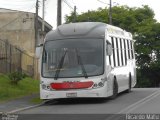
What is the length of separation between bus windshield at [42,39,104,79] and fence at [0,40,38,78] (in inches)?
578

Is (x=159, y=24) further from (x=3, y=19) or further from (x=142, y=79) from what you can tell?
(x=3, y=19)

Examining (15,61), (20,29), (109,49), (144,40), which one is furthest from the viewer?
(144,40)

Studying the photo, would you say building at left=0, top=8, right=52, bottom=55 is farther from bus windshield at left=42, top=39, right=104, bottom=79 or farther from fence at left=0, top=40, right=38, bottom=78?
bus windshield at left=42, top=39, right=104, bottom=79

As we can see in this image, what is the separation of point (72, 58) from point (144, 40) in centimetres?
4731

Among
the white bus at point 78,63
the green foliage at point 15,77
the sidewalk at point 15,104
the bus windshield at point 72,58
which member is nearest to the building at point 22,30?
the green foliage at point 15,77

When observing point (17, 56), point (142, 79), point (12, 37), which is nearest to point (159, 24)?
point (142, 79)

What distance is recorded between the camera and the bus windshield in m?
21.2

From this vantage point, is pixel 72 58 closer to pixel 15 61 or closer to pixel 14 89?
pixel 14 89

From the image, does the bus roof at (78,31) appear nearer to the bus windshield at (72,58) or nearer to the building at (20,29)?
the bus windshield at (72,58)

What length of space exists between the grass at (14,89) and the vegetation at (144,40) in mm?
33978

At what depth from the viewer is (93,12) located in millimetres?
79250

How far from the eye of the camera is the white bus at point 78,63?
68.9 feet

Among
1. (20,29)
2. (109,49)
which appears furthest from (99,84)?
(20,29)

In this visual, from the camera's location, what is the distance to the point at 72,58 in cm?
2152
